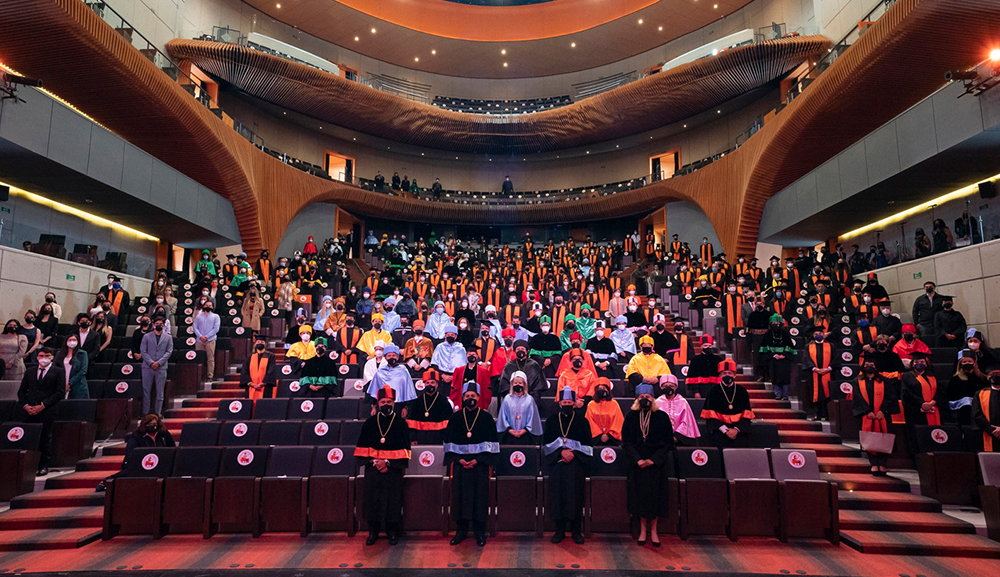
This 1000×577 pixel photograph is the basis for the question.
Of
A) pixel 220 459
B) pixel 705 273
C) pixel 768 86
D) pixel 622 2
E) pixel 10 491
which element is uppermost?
pixel 622 2

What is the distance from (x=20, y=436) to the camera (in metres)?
6.49

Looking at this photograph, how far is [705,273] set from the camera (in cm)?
1469

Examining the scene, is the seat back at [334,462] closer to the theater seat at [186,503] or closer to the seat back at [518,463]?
the theater seat at [186,503]

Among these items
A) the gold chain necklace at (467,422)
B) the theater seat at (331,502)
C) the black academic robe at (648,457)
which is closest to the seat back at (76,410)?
the theater seat at (331,502)

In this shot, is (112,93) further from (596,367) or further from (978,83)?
(978,83)

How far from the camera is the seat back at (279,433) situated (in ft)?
21.4

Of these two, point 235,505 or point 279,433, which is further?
point 279,433

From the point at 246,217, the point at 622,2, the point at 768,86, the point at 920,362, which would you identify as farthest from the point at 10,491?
the point at 622,2

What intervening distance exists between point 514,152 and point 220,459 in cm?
2400

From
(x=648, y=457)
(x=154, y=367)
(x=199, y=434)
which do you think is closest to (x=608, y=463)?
(x=648, y=457)

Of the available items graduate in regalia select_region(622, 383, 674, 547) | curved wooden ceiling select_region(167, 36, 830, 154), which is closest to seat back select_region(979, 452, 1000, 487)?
graduate in regalia select_region(622, 383, 674, 547)

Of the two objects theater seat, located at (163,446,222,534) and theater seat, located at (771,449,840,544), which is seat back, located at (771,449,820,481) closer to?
theater seat, located at (771,449,840,544)

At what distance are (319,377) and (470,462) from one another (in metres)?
3.15

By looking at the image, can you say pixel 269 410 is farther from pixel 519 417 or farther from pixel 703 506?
pixel 703 506
